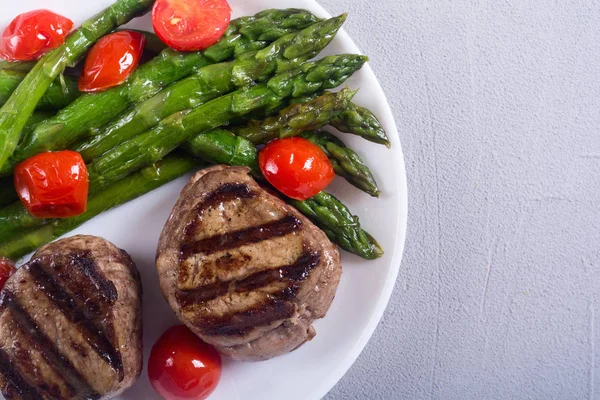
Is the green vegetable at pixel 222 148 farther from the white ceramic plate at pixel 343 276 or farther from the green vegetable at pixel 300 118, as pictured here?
the white ceramic plate at pixel 343 276

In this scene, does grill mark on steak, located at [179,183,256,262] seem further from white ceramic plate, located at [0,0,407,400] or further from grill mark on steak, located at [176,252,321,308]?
white ceramic plate, located at [0,0,407,400]

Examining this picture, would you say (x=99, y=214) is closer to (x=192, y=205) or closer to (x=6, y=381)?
(x=192, y=205)

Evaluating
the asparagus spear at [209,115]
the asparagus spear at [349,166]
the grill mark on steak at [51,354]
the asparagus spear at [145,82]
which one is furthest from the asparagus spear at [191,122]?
the grill mark on steak at [51,354]

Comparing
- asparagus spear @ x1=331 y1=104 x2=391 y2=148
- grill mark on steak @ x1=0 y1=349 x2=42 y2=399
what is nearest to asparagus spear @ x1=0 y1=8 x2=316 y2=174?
asparagus spear @ x1=331 y1=104 x2=391 y2=148

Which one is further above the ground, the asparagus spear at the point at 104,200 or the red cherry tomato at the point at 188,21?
the red cherry tomato at the point at 188,21

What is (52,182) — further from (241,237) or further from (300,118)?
(300,118)

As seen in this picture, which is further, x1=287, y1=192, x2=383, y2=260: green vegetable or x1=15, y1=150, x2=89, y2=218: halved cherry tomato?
x1=287, y1=192, x2=383, y2=260: green vegetable
